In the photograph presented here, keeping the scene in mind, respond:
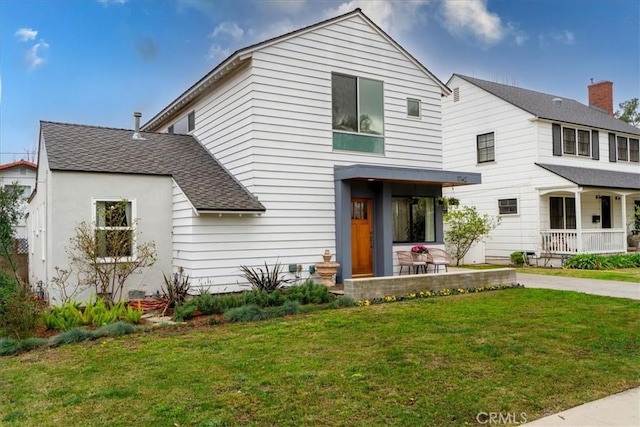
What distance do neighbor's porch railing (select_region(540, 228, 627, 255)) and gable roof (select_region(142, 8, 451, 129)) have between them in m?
8.29

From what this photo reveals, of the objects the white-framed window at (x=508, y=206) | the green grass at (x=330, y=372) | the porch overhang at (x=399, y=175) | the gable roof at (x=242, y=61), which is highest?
the gable roof at (x=242, y=61)

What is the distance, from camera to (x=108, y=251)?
10.1 m


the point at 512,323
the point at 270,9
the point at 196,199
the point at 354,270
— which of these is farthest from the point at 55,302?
the point at 270,9

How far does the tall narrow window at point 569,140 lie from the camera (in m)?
20.2

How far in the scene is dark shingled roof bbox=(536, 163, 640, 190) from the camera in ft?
59.3

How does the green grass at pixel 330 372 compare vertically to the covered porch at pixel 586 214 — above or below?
below

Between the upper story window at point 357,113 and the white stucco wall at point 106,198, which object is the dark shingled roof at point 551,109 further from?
the white stucco wall at point 106,198

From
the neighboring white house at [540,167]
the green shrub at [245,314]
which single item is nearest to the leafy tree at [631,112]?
the neighboring white house at [540,167]

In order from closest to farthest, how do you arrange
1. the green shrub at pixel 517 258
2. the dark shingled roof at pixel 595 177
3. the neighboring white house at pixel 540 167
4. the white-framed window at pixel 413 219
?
the white-framed window at pixel 413 219, the dark shingled roof at pixel 595 177, the neighboring white house at pixel 540 167, the green shrub at pixel 517 258

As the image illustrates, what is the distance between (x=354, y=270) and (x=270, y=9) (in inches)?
356

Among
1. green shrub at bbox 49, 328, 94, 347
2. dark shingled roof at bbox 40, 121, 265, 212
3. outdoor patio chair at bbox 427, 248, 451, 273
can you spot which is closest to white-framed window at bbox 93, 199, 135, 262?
dark shingled roof at bbox 40, 121, 265, 212

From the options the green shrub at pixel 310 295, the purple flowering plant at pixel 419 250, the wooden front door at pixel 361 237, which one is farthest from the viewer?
the purple flowering plant at pixel 419 250

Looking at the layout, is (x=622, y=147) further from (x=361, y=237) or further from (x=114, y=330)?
(x=114, y=330)

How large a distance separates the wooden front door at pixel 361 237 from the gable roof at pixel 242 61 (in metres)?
4.49
